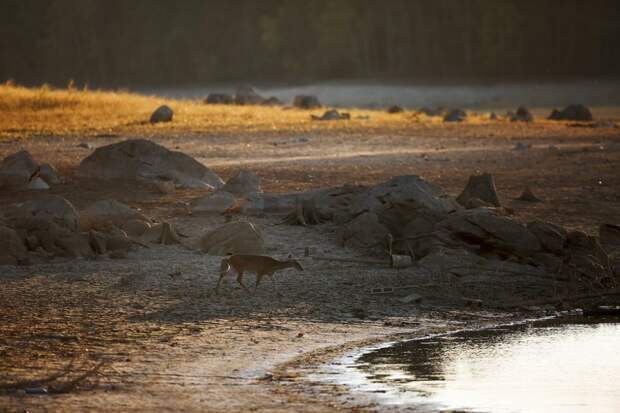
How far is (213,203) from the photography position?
13.3 m

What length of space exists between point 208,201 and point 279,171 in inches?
183

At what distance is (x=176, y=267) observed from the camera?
1075 cm

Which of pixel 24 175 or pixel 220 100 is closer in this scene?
pixel 24 175

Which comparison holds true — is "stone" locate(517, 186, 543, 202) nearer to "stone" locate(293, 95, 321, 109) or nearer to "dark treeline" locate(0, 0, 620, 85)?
"stone" locate(293, 95, 321, 109)

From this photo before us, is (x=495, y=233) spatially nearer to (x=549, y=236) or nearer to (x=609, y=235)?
(x=549, y=236)

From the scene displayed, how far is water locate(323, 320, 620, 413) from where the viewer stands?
24.1ft

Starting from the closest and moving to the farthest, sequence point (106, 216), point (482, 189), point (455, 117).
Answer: point (106, 216)
point (482, 189)
point (455, 117)

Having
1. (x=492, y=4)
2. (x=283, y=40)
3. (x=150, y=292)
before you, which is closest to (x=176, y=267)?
(x=150, y=292)

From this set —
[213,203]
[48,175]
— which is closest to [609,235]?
[213,203]

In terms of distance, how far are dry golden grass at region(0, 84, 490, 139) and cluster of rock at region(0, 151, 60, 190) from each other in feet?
24.5

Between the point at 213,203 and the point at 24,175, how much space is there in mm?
2553

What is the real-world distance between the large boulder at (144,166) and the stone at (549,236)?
196 inches

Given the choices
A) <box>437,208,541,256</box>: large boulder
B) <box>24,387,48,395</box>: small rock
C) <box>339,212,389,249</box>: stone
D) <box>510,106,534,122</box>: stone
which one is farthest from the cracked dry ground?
<box>510,106,534,122</box>: stone

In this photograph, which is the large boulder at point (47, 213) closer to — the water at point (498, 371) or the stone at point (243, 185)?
the stone at point (243, 185)
